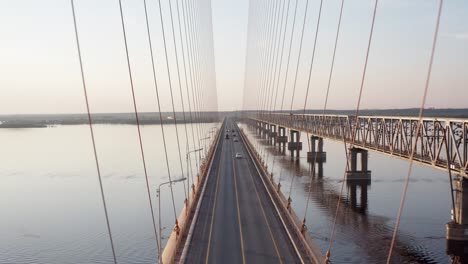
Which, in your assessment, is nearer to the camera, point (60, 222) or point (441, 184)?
point (60, 222)

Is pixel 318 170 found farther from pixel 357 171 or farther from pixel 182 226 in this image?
pixel 182 226

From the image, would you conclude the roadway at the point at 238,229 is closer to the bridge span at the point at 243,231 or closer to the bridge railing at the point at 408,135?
the bridge span at the point at 243,231

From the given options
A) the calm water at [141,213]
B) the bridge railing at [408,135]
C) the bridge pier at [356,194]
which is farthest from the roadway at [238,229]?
the bridge pier at [356,194]

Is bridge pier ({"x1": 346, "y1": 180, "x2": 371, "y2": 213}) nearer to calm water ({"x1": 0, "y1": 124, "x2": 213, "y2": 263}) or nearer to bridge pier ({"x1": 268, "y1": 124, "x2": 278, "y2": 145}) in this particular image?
calm water ({"x1": 0, "y1": 124, "x2": 213, "y2": 263})

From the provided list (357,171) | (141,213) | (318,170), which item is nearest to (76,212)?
(141,213)

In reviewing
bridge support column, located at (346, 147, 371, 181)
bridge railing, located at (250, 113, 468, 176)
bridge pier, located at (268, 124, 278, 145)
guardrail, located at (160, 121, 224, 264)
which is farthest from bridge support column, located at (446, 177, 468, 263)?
bridge pier, located at (268, 124, 278, 145)

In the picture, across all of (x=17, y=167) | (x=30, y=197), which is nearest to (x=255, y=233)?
(x=30, y=197)

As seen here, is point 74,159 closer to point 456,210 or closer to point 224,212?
point 224,212
